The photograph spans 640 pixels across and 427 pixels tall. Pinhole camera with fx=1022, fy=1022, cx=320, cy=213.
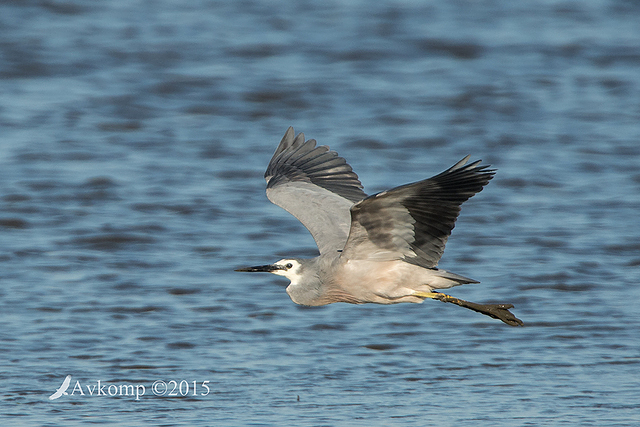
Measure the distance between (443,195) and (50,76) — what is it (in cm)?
1157

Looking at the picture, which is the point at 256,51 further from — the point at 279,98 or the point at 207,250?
the point at 207,250

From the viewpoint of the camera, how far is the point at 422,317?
28.4ft

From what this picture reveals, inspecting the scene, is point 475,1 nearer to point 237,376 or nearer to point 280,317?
point 280,317

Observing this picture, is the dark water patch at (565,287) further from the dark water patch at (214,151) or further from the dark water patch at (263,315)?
the dark water patch at (214,151)

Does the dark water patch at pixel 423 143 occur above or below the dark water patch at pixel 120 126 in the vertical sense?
below

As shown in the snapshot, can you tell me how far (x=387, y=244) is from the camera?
6.12 m

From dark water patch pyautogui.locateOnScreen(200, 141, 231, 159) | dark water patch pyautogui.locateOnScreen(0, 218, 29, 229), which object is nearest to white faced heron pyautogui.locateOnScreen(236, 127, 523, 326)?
dark water patch pyautogui.locateOnScreen(0, 218, 29, 229)

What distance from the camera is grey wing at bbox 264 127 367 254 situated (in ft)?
22.9

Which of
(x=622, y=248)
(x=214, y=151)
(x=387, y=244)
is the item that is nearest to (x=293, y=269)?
(x=387, y=244)

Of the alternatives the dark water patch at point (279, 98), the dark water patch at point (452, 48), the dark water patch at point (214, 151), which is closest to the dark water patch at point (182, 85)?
the dark water patch at point (279, 98)

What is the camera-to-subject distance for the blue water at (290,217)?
7.20 metres

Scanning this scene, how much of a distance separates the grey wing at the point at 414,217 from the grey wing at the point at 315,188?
0.57 metres

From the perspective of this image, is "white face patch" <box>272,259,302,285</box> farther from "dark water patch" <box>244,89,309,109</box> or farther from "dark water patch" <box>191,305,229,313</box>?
"dark water patch" <box>244,89,309,109</box>

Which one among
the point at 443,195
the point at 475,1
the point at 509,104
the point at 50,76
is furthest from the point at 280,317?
the point at 475,1
